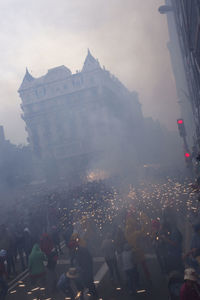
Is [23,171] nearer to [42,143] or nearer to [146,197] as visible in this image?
[42,143]

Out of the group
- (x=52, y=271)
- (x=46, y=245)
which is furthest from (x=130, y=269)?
(x=46, y=245)

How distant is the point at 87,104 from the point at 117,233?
4636 cm

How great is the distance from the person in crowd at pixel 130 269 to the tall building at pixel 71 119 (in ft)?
138

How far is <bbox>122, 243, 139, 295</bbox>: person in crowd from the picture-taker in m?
6.82

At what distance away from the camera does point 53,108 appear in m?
54.9

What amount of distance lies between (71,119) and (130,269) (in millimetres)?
48178

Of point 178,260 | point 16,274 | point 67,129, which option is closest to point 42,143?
point 67,129

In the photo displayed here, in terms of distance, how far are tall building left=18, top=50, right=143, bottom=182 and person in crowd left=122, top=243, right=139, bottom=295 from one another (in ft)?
138

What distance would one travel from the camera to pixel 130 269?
22.4 feet

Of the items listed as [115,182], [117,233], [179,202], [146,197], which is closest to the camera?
[117,233]

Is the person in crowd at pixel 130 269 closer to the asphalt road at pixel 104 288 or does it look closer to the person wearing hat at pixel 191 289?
the asphalt road at pixel 104 288

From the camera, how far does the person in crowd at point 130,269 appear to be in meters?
6.82

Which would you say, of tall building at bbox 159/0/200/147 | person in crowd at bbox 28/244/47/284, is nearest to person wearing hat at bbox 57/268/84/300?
person in crowd at bbox 28/244/47/284

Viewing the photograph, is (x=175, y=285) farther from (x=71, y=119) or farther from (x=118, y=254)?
(x=71, y=119)
